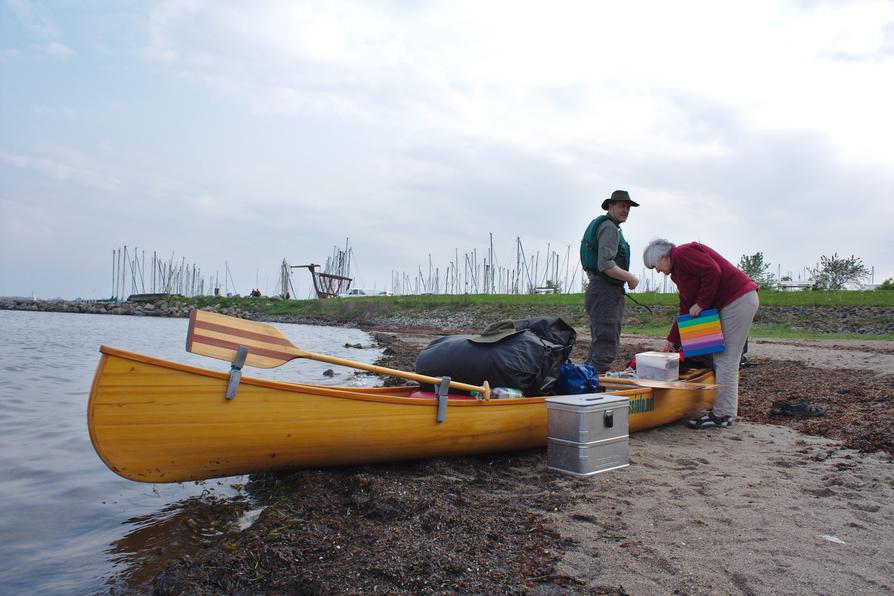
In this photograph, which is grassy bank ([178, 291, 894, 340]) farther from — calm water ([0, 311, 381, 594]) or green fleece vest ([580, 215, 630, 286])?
calm water ([0, 311, 381, 594])

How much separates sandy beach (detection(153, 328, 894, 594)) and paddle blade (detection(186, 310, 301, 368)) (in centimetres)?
89

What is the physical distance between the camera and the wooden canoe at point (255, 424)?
A: 3.45 m

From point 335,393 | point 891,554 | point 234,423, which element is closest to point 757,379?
point 891,554

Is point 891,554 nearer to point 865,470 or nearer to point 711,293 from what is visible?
point 865,470

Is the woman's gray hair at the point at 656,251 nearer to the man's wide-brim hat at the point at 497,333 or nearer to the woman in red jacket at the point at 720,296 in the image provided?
the woman in red jacket at the point at 720,296

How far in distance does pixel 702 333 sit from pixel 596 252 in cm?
129

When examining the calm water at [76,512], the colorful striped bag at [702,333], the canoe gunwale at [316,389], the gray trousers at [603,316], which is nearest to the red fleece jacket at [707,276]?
the colorful striped bag at [702,333]

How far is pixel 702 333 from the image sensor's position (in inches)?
237

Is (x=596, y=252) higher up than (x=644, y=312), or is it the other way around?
(x=596, y=252)

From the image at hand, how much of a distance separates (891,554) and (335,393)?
10.2 ft

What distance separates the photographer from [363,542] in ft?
10.5

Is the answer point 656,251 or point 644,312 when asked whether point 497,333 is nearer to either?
point 656,251

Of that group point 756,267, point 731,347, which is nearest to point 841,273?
point 756,267

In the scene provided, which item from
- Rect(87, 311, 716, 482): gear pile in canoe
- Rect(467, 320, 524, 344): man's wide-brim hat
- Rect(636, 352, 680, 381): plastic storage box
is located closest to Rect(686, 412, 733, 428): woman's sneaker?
Rect(636, 352, 680, 381): plastic storage box
